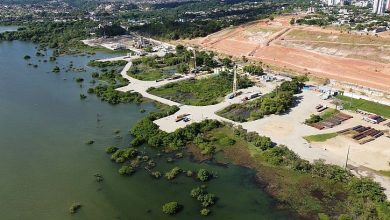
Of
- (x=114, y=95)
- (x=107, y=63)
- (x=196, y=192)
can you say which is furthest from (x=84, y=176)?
(x=107, y=63)

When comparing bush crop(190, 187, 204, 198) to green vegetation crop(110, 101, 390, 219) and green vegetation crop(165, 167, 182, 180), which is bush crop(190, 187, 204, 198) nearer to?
green vegetation crop(110, 101, 390, 219)

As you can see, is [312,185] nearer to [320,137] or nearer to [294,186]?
[294,186]

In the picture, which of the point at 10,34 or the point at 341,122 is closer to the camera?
the point at 341,122

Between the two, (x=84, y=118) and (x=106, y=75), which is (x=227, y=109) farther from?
(x=106, y=75)

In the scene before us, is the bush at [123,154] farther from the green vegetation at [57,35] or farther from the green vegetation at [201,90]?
the green vegetation at [57,35]

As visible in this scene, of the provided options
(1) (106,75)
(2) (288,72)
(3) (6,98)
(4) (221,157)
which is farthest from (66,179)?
(2) (288,72)

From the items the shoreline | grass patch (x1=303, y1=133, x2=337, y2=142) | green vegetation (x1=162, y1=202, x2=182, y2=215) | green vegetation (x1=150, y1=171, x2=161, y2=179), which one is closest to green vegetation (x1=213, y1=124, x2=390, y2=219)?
the shoreline
